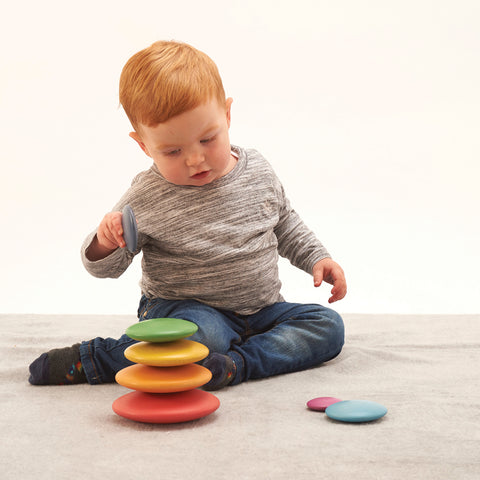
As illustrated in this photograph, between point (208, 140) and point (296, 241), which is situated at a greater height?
point (208, 140)

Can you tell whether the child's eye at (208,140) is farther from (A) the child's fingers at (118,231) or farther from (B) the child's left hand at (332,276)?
(B) the child's left hand at (332,276)

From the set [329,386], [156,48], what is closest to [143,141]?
[156,48]

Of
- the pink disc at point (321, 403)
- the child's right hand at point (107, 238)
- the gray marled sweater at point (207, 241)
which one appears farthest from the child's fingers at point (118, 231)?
the pink disc at point (321, 403)

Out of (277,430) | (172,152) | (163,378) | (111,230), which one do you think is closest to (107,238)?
(111,230)

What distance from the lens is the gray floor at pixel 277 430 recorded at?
0.72 metres

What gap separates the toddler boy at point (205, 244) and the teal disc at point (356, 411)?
22cm

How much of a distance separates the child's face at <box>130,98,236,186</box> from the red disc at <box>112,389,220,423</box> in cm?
39

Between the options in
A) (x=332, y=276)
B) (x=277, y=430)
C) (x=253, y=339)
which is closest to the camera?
(x=277, y=430)

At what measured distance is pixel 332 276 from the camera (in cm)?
131

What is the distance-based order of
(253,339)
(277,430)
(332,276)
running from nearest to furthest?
(277,430), (253,339), (332,276)

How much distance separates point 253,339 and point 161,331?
0.33 m

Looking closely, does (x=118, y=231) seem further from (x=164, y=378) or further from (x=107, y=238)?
(x=164, y=378)

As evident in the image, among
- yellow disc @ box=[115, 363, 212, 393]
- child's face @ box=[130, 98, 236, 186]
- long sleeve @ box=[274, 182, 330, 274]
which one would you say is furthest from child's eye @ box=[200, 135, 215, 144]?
yellow disc @ box=[115, 363, 212, 393]

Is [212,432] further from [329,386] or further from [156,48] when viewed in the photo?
[156,48]
